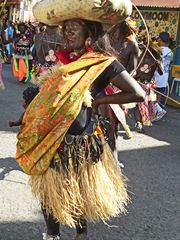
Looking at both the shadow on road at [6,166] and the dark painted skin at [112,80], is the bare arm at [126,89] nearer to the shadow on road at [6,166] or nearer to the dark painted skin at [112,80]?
the dark painted skin at [112,80]

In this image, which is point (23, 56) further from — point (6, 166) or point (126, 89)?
point (126, 89)

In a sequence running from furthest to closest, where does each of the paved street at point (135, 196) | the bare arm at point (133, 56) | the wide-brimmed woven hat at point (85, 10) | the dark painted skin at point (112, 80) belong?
the bare arm at point (133, 56), the paved street at point (135, 196), the dark painted skin at point (112, 80), the wide-brimmed woven hat at point (85, 10)

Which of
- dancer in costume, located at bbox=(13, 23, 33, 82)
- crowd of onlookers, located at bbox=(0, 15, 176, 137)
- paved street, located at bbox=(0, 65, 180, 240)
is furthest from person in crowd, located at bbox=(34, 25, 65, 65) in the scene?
dancer in costume, located at bbox=(13, 23, 33, 82)

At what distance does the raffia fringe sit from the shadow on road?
67.8 inches

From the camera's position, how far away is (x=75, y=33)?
7.34 feet

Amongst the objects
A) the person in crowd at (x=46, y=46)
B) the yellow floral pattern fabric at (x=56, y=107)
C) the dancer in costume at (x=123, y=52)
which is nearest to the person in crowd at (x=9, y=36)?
the person in crowd at (x=46, y=46)

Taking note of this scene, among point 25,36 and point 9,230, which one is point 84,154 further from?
point 25,36

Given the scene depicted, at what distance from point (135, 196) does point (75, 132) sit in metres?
1.65

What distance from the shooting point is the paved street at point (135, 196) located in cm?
309

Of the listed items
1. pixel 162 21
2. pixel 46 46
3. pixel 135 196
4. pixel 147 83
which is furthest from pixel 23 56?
pixel 135 196

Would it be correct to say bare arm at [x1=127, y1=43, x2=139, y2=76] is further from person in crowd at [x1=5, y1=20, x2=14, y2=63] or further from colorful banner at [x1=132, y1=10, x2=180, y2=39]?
person in crowd at [x1=5, y1=20, x2=14, y2=63]

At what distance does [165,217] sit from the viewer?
3393mm

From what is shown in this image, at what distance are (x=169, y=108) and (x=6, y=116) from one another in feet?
12.6

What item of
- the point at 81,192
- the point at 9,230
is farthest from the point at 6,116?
the point at 81,192
